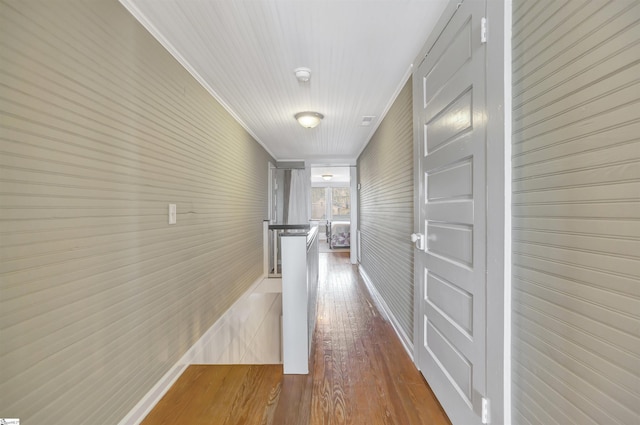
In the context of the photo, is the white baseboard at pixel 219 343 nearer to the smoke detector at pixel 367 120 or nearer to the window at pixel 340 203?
the smoke detector at pixel 367 120

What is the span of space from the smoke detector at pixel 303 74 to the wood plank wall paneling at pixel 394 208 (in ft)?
2.92

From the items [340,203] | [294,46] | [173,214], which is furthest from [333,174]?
[173,214]

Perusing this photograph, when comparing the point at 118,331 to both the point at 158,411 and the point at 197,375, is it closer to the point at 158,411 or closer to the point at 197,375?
the point at 158,411

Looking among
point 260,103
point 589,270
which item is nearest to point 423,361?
point 589,270

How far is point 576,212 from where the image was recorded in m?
0.88

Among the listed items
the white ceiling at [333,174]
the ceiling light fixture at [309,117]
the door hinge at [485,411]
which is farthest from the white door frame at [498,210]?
the white ceiling at [333,174]

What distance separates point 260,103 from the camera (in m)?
3.17

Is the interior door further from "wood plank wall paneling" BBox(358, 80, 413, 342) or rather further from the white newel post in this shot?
the white newel post

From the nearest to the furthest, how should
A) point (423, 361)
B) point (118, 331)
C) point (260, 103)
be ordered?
point (118, 331), point (423, 361), point (260, 103)

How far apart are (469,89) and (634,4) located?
0.68 m

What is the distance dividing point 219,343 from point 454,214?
8.22ft

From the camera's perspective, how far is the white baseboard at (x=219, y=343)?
1.78 m

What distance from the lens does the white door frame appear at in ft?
3.70

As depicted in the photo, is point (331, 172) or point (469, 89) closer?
point (469, 89)
